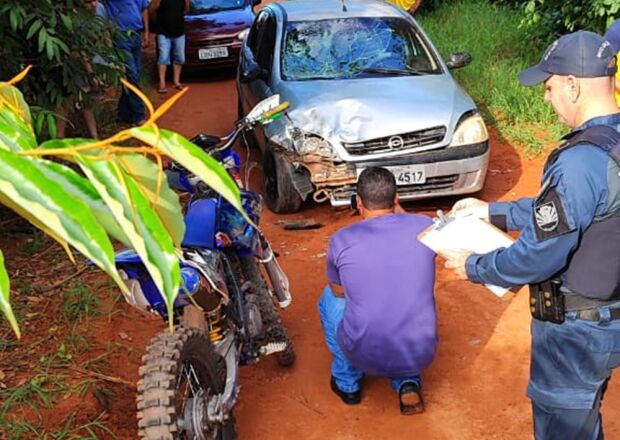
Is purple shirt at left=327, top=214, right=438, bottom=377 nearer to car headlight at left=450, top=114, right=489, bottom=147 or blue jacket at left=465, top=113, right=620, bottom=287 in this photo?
blue jacket at left=465, top=113, right=620, bottom=287

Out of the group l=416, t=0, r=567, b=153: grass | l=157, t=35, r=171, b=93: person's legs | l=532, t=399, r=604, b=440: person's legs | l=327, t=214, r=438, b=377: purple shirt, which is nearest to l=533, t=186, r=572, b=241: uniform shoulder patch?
l=532, t=399, r=604, b=440: person's legs

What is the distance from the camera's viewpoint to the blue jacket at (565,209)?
8.25 ft

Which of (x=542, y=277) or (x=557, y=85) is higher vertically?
(x=557, y=85)

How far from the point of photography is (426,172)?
6.37 m

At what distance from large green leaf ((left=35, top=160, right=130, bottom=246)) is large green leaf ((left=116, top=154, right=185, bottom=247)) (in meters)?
0.06

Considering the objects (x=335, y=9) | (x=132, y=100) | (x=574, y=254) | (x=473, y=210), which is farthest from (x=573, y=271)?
(x=132, y=100)

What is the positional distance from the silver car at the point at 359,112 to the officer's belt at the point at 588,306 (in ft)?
11.8

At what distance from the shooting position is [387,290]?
3.74 m

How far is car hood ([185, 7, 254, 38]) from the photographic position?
12156mm

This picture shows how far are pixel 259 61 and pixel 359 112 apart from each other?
184 cm

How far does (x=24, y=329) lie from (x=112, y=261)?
400cm

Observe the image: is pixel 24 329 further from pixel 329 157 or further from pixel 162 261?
pixel 162 261

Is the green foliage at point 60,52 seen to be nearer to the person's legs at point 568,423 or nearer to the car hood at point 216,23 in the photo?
the person's legs at point 568,423

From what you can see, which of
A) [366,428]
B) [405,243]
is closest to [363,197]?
[405,243]
